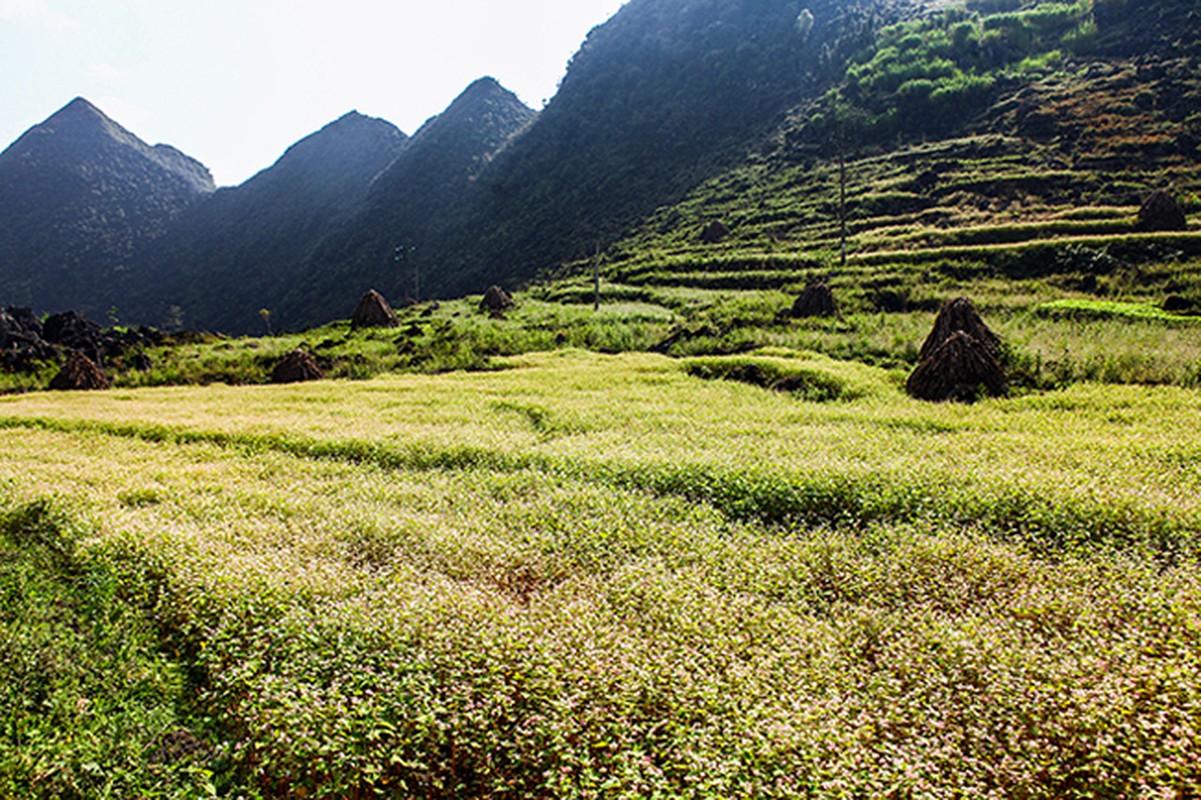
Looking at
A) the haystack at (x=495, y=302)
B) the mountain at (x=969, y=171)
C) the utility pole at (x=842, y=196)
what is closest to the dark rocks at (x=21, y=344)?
the haystack at (x=495, y=302)

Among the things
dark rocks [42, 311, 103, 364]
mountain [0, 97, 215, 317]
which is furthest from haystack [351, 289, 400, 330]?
mountain [0, 97, 215, 317]

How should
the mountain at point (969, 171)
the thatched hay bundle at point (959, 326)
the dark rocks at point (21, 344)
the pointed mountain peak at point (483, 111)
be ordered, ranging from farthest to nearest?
the pointed mountain peak at point (483, 111) → the mountain at point (969, 171) → the dark rocks at point (21, 344) → the thatched hay bundle at point (959, 326)

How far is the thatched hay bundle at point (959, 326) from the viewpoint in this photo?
21.4 meters

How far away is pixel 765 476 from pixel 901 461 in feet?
9.21

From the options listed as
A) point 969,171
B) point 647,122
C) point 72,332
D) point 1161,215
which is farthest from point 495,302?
point 647,122

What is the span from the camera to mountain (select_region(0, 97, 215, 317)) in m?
157

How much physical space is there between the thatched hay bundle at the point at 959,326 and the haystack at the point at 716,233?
51.7 meters

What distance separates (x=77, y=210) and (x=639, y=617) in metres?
229

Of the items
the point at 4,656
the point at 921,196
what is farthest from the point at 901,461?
the point at 921,196

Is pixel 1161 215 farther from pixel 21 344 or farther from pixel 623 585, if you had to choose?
pixel 21 344

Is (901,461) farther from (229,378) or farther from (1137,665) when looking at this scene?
(229,378)

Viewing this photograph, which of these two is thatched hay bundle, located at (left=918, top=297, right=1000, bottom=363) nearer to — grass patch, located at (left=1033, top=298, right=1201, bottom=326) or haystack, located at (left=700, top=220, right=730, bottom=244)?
grass patch, located at (left=1033, top=298, right=1201, bottom=326)

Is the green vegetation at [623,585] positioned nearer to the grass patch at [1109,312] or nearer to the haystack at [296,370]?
the grass patch at [1109,312]

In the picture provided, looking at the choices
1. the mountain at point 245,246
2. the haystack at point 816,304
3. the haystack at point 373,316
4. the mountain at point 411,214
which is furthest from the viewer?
the mountain at point 245,246
